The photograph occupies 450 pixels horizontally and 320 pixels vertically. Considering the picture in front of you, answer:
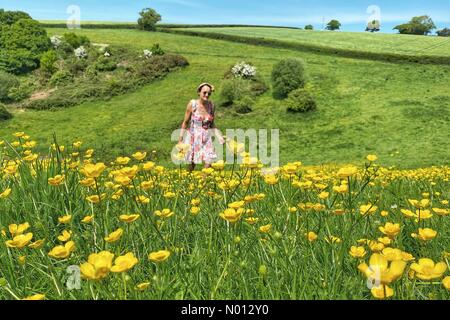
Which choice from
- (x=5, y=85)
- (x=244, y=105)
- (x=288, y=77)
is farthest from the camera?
(x=5, y=85)

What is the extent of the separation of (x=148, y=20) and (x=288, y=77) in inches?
1407

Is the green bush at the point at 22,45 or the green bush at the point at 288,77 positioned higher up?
the green bush at the point at 22,45

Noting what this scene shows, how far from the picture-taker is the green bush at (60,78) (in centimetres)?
4272

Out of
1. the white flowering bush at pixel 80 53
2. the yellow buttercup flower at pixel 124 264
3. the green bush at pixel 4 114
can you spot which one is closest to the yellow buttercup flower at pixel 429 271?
the yellow buttercup flower at pixel 124 264

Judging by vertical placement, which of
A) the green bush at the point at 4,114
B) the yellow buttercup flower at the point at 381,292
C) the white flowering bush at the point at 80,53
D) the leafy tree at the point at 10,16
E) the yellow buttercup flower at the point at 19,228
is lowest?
the green bush at the point at 4,114

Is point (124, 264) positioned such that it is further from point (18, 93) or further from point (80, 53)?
point (80, 53)

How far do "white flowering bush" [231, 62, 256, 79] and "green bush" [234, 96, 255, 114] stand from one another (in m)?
4.87

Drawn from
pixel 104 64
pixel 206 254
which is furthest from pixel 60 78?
pixel 206 254

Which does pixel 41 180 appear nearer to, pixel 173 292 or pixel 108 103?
pixel 173 292

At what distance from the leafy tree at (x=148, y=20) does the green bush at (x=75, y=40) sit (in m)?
13.3

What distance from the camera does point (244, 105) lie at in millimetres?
33062

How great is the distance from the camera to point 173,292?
6.84 feet

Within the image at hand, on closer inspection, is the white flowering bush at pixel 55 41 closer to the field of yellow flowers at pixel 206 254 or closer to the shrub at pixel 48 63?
the shrub at pixel 48 63

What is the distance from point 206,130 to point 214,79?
31120 mm
